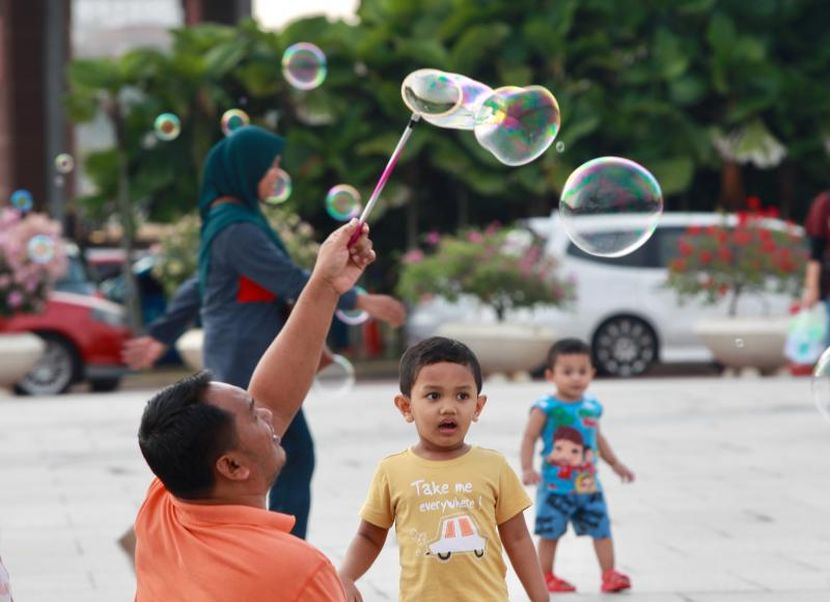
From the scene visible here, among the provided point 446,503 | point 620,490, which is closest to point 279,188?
point 446,503

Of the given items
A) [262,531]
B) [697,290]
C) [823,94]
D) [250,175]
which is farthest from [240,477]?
[823,94]

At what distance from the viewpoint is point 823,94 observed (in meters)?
23.7

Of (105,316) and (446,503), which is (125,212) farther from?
(446,503)

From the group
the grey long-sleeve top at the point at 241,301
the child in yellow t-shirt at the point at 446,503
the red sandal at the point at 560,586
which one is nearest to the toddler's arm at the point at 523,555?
the child in yellow t-shirt at the point at 446,503

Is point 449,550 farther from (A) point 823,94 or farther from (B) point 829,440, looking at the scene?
(A) point 823,94

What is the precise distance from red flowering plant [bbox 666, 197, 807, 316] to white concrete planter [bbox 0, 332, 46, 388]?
6.03 metres

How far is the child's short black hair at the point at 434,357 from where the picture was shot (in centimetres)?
420

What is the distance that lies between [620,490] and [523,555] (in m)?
4.82

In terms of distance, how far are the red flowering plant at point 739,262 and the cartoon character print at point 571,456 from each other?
1126cm

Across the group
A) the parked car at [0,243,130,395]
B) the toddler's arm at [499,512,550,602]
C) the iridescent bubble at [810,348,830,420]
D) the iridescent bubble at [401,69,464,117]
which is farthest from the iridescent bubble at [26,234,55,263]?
the toddler's arm at [499,512,550,602]

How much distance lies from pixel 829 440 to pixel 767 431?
565 mm

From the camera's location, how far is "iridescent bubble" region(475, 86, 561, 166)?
17.4ft

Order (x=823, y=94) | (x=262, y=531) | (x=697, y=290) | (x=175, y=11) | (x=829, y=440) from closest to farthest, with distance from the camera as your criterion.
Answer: (x=262, y=531) → (x=829, y=440) → (x=697, y=290) → (x=823, y=94) → (x=175, y=11)

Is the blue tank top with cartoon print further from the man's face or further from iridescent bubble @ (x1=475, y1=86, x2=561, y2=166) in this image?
the man's face
